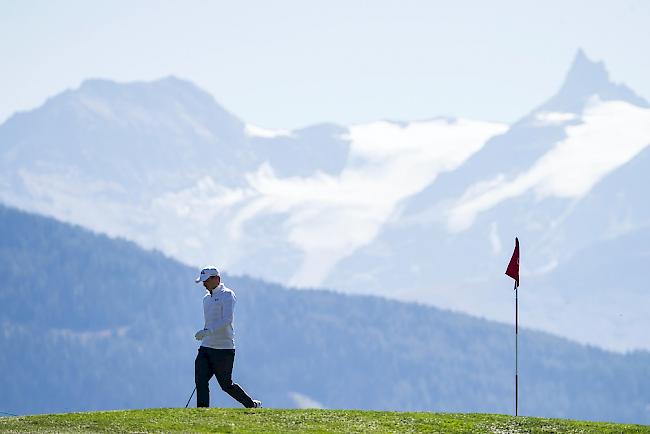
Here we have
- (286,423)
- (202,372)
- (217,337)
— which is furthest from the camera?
(217,337)

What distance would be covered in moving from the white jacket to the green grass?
1435 mm

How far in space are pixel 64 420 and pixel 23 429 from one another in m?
1.81

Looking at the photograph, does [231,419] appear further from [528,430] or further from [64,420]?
[528,430]

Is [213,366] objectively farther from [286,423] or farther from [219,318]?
[286,423]

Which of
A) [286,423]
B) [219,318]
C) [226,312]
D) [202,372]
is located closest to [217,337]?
[219,318]

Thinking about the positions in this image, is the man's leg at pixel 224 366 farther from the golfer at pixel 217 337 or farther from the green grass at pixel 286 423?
the green grass at pixel 286 423

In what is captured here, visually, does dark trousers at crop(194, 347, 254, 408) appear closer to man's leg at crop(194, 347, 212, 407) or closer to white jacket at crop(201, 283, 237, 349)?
man's leg at crop(194, 347, 212, 407)

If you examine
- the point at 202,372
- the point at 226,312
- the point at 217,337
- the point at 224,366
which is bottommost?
the point at 202,372

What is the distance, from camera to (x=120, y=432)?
2828cm

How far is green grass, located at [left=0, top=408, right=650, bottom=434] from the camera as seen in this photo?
2908 cm

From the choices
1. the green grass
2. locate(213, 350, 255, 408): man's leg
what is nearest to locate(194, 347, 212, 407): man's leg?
locate(213, 350, 255, 408): man's leg

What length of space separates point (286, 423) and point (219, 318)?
9.34 feet

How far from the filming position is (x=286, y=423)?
30.3 metres

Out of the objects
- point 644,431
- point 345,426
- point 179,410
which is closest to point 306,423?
point 345,426
